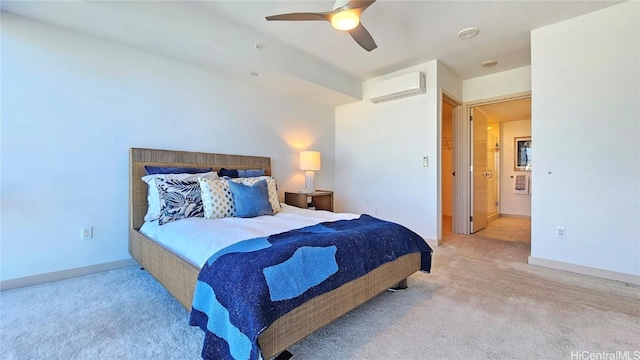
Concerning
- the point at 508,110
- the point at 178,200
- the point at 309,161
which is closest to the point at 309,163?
the point at 309,161

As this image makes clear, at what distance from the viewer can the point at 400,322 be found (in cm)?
180

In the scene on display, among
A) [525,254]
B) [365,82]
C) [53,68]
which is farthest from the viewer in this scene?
[365,82]

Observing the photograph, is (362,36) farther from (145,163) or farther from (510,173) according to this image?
(510,173)

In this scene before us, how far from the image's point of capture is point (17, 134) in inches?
88.5

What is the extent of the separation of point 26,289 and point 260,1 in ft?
9.98

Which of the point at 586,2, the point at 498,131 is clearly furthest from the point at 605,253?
the point at 498,131

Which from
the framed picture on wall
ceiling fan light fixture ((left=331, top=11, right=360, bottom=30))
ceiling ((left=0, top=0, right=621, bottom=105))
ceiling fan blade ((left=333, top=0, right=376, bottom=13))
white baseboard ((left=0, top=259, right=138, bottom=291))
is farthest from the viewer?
the framed picture on wall

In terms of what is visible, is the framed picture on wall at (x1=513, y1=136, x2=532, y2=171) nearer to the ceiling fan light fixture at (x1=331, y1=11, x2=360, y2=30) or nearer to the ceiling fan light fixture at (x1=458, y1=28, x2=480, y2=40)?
the ceiling fan light fixture at (x1=458, y1=28, x2=480, y2=40)

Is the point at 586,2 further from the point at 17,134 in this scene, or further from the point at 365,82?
the point at 17,134

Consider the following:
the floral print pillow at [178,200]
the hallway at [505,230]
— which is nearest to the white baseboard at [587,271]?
the hallway at [505,230]

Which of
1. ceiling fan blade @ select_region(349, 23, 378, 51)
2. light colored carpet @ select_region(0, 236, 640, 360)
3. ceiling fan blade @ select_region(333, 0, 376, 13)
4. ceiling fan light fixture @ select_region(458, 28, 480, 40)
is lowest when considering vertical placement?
light colored carpet @ select_region(0, 236, 640, 360)

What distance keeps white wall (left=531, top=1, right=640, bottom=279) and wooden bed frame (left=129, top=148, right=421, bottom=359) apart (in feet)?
5.72

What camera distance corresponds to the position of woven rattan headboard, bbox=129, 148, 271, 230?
2.72 m

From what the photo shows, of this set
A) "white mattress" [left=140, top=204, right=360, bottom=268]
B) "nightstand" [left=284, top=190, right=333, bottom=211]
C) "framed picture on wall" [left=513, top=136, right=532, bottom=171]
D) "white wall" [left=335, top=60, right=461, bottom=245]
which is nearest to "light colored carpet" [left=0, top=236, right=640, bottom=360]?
"white mattress" [left=140, top=204, right=360, bottom=268]
